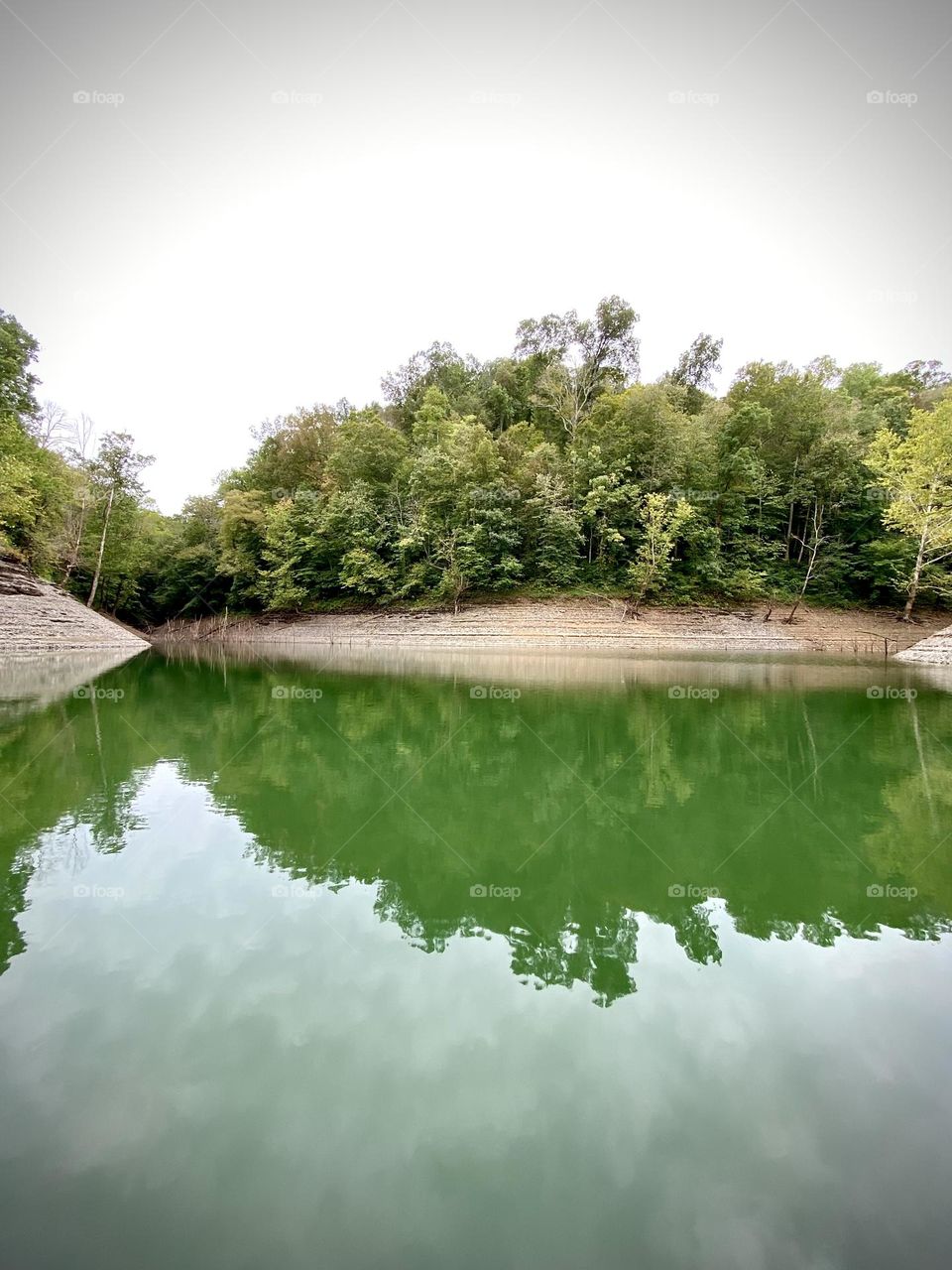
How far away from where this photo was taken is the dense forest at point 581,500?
33.4m

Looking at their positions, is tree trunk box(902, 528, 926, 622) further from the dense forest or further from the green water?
the green water

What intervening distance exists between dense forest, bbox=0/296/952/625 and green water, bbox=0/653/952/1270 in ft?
96.8

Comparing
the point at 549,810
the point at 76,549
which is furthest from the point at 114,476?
the point at 549,810

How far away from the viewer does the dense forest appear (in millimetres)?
33406

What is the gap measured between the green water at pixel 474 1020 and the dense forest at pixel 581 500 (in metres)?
29.5

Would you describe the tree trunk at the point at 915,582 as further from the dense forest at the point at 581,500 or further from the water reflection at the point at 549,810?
the water reflection at the point at 549,810

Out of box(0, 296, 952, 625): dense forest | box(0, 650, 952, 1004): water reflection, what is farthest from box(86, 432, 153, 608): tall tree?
box(0, 650, 952, 1004): water reflection

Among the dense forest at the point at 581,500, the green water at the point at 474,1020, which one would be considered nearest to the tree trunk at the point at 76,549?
the dense forest at the point at 581,500

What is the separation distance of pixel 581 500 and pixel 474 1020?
1423 inches

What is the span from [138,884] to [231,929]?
3.74ft

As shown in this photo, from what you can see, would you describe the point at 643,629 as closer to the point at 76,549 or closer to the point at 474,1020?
the point at 474,1020

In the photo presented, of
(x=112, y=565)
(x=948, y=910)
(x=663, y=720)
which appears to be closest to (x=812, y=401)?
(x=663, y=720)

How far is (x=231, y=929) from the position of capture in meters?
3.73

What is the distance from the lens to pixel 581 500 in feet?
121
